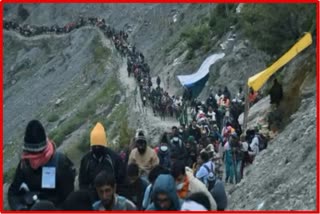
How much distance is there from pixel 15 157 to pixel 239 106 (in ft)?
83.2

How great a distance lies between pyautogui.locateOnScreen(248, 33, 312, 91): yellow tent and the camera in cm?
2350

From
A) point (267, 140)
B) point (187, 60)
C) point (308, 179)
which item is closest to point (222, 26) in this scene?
point (187, 60)

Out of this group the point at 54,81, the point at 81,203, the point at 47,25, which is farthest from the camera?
the point at 47,25

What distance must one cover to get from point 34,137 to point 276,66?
52.1 feet

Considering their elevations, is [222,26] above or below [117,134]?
above

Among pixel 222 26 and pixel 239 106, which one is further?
pixel 222 26

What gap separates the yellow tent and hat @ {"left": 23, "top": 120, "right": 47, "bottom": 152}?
1490 cm

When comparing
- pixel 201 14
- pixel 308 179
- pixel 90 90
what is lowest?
pixel 308 179

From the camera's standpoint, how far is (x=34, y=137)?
891 cm

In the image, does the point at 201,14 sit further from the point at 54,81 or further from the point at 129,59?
the point at 54,81

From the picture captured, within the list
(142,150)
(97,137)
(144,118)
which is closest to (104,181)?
(97,137)

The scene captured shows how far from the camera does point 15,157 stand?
1965 inches

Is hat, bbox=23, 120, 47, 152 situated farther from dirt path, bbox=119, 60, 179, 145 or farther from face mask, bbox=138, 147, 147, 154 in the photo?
dirt path, bbox=119, 60, 179, 145

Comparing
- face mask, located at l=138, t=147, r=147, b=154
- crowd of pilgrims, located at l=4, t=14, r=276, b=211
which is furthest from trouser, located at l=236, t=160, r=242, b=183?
face mask, located at l=138, t=147, r=147, b=154
